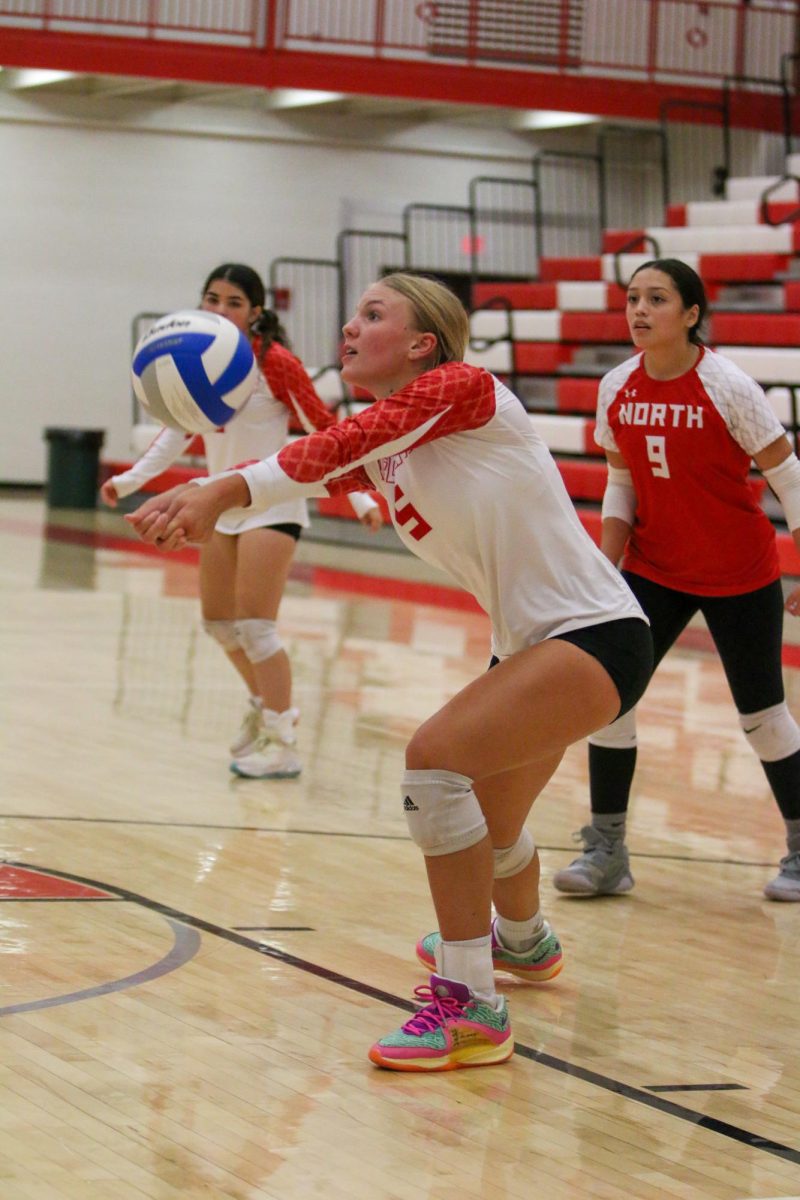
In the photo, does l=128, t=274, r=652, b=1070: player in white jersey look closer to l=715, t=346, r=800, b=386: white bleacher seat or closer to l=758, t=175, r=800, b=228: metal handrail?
l=715, t=346, r=800, b=386: white bleacher seat

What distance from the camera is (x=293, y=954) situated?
4199mm

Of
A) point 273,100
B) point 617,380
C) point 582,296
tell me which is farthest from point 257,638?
point 273,100

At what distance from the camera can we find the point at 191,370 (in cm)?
437

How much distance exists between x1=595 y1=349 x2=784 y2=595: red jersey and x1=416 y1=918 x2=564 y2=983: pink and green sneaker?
1.19 meters

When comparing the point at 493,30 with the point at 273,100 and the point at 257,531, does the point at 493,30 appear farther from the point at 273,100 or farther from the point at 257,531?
the point at 257,531

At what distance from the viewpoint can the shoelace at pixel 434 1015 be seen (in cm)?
352

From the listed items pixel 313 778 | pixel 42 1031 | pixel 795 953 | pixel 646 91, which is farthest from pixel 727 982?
pixel 646 91

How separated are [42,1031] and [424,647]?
6125mm

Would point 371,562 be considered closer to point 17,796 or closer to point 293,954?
point 17,796

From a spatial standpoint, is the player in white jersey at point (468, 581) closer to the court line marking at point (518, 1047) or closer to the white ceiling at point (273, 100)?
the court line marking at point (518, 1047)

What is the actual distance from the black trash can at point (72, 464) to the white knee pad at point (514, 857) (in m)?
14.4

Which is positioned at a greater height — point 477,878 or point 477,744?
point 477,744

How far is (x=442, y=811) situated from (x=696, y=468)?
5.42ft

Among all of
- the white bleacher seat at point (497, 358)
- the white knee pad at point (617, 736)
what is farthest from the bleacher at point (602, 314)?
the white knee pad at point (617, 736)
